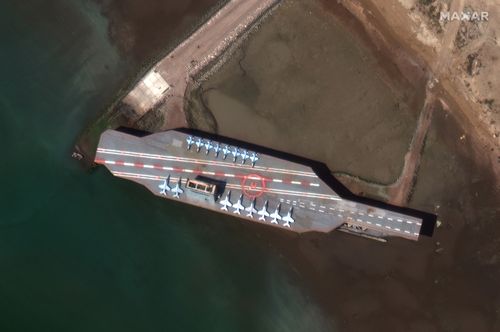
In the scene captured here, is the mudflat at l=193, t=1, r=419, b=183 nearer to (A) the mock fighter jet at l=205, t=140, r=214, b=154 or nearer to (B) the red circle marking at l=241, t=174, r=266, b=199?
(A) the mock fighter jet at l=205, t=140, r=214, b=154

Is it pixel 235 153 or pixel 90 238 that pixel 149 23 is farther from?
pixel 90 238

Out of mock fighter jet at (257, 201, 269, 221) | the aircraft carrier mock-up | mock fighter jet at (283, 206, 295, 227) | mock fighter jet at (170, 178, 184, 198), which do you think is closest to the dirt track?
the aircraft carrier mock-up

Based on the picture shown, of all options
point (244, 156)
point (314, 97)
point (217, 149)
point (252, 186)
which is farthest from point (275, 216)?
point (314, 97)

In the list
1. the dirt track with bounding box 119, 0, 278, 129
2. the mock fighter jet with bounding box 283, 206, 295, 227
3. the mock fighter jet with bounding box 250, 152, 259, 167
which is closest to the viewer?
the mock fighter jet with bounding box 283, 206, 295, 227

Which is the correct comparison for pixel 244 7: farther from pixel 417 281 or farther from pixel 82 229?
pixel 417 281

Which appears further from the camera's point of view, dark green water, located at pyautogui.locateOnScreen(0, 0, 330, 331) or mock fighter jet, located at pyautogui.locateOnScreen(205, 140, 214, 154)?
dark green water, located at pyautogui.locateOnScreen(0, 0, 330, 331)

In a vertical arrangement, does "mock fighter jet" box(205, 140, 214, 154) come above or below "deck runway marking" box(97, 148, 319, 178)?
above

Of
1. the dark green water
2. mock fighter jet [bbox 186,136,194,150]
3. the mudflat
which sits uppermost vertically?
the mudflat

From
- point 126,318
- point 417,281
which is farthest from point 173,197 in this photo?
point 417,281
